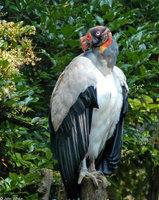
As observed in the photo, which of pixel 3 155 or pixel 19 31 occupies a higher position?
pixel 19 31

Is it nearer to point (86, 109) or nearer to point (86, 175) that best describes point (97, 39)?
point (86, 109)

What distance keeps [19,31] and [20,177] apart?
5.28 feet

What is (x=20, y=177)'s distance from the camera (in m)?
3.92

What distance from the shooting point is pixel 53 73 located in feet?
16.9

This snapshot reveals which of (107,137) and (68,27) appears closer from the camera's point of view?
(107,137)

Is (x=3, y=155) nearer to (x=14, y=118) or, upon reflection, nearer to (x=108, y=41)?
(x=14, y=118)

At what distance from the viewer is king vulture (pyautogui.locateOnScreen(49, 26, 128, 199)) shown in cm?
309

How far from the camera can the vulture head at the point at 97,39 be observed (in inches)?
130

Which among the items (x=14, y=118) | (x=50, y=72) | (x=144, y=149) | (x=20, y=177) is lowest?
(x=144, y=149)

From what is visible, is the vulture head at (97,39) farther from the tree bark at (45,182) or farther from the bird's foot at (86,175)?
the tree bark at (45,182)

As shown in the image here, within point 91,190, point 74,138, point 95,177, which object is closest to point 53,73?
point 74,138

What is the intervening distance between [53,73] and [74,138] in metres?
2.18

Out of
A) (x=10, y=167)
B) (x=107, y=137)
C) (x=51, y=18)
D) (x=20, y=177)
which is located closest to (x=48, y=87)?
(x=51, y=18)

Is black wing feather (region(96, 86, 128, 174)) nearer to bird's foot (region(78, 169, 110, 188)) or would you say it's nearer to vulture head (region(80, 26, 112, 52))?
bird's foot (region(78, 169, 110, 188))
